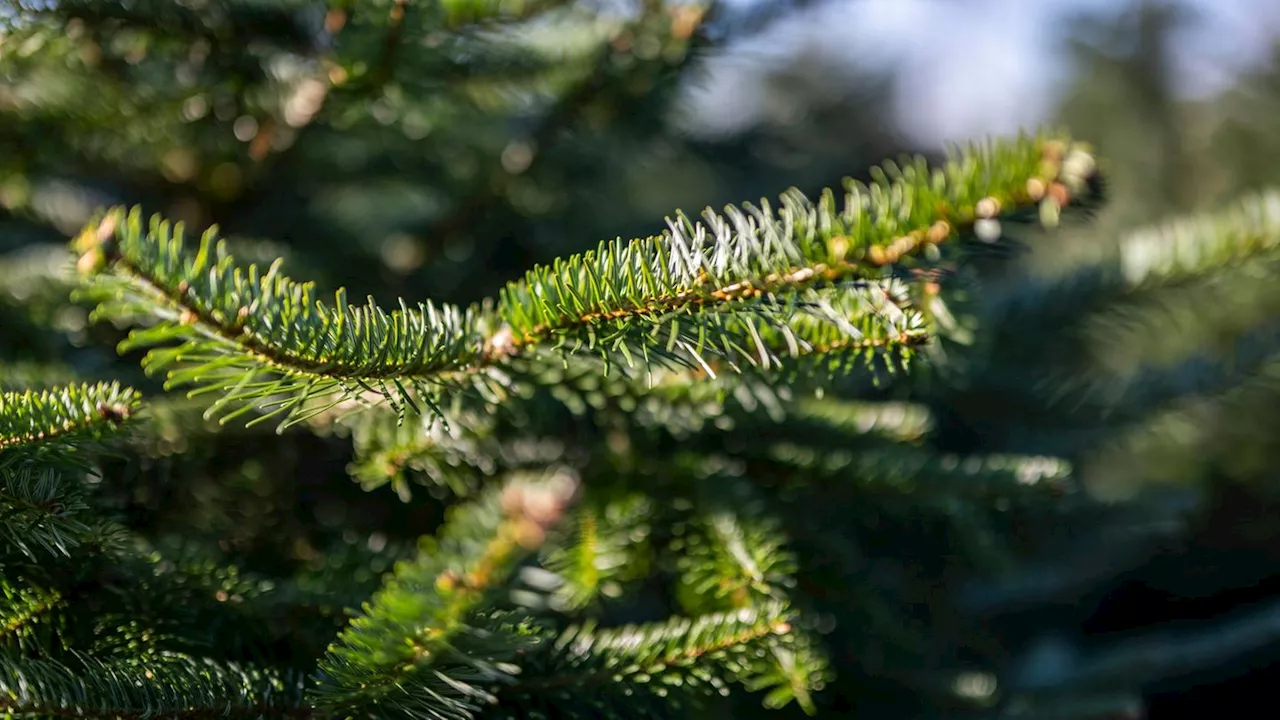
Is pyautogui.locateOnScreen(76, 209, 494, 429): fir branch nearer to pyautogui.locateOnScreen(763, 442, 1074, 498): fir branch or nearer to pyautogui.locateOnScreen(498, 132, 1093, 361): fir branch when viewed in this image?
pyautogui.locateOnScreen(498, 132, 1093, 361): fir branch

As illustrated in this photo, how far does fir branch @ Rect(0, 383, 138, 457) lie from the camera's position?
1.00ft

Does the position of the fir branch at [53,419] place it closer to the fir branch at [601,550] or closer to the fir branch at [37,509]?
the fir branch at [37,509]

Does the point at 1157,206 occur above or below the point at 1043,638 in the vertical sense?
above

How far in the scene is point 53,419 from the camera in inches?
12.1

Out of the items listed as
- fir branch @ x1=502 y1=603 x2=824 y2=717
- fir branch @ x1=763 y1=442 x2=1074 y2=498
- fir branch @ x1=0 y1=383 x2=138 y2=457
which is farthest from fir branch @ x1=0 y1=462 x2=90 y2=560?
fir branch @ x1=763 y1=442 x2=1074 y2=498

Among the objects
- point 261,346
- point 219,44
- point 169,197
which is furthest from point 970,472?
point 169,197

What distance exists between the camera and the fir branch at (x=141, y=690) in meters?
0.30

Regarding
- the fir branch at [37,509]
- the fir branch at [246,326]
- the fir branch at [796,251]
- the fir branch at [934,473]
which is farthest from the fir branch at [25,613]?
the fir branch at [934,473]

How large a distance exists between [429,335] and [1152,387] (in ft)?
1.75

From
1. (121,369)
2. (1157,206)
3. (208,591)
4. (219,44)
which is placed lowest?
(208,591)

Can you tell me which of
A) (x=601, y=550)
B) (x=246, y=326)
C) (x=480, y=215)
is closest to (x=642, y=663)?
(x=601, y=550)

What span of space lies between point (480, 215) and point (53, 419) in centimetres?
39

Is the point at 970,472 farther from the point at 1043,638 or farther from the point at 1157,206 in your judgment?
the point at 1157,206

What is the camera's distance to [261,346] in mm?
288
